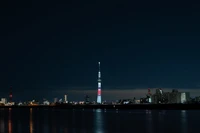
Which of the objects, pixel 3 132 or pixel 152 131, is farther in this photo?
pixel 152 131

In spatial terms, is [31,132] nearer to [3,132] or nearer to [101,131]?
[3,132]

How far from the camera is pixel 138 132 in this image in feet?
163

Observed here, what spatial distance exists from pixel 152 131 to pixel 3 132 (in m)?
21.5

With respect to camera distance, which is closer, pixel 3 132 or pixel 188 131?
pixel 3 132

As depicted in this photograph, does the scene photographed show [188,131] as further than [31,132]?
Yes

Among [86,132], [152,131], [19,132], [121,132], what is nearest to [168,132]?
[152,131]

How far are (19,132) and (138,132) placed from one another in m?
17.0

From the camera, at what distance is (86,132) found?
49438 millimetres

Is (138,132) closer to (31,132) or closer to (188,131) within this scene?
→ (188,131)

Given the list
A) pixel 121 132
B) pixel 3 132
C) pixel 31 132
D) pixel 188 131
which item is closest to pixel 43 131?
pixel 31 132

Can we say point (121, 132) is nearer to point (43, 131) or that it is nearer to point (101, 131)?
point (101, 131)

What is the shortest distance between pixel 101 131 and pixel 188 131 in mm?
13311

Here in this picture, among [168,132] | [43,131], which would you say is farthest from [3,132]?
[168,132]

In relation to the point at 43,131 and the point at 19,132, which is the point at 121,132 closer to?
the point at 43,131
